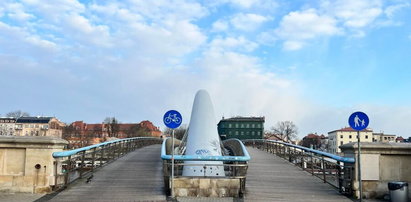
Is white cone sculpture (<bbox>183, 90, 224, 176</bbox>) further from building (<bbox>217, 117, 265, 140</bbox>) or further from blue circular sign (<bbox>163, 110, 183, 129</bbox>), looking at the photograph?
building (<bbox>217, 117, 265, 140</bbox>)

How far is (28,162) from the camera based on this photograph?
11023 mm

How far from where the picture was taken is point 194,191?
10945 millimetres

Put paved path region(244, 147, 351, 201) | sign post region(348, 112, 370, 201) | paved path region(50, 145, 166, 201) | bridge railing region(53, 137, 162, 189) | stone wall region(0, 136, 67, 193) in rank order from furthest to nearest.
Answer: bridge railing region(53, 137, 162, 189) < paved path region(244, 147, 351, 201) < stone wall region(0, 136, 67, 193) < sign post region(348, 112, 370, 201) < paved path region(50, 145, 166, 201)

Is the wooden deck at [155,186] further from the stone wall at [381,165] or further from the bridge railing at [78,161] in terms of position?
the stone wall at [381,165]

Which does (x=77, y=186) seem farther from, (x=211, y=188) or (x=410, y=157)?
(x=410, y=157)

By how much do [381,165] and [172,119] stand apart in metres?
6.14

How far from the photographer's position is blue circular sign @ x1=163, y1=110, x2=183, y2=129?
1147cm

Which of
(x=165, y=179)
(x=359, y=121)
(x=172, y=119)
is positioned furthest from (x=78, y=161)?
(x=359, y=121)

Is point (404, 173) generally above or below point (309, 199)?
above

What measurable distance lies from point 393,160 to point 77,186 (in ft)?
30.5

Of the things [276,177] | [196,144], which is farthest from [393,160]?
[196,144]

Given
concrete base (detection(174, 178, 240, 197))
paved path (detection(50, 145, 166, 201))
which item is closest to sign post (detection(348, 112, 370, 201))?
concrete base (detection(174, 178, 240, 197))

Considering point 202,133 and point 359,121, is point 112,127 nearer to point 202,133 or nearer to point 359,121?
point 202,133

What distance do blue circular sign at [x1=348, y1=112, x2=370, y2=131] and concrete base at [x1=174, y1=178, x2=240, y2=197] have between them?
3522 mm
